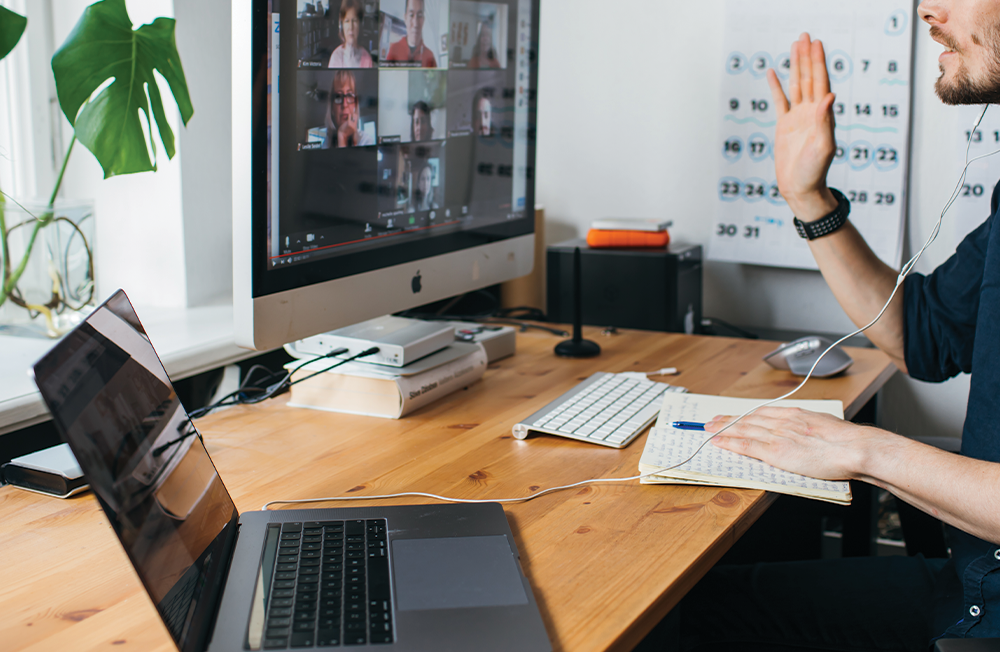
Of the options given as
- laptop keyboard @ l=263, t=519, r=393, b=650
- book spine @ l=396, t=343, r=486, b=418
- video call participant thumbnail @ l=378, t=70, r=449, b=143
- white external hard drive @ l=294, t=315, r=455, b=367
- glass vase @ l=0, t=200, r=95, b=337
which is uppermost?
video call participant thumbnail @ l=378, t=70, r=449, b=143

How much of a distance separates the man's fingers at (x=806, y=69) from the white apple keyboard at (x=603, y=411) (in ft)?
1.62

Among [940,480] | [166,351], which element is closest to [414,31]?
[166,351]

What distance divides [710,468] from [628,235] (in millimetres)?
992

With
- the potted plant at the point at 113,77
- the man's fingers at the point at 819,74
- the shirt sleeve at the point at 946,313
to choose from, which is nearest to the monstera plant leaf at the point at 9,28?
the potted plant at the point at 113,77

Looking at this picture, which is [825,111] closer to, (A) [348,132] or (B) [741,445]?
(B) [741,445]

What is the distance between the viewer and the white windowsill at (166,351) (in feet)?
3.65

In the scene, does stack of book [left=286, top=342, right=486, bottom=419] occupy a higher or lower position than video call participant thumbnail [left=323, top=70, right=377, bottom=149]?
lower

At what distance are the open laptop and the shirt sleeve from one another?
0.81 m

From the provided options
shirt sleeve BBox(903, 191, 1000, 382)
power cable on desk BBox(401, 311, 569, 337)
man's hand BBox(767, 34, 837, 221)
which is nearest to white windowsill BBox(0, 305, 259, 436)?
power cable on desk BBox(401, 311, 569, 337)

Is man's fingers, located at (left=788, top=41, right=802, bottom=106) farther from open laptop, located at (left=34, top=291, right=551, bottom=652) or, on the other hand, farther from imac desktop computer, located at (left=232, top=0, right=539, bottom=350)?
open laptop, located at (left=34, top=291, right=551, bottom=652)

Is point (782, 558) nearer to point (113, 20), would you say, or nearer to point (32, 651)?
point (32, 651)

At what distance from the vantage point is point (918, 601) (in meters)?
1.08

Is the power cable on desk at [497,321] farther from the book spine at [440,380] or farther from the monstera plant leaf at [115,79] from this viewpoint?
the monstera plant leaf at [115,79]

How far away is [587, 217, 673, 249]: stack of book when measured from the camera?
1826 mm
